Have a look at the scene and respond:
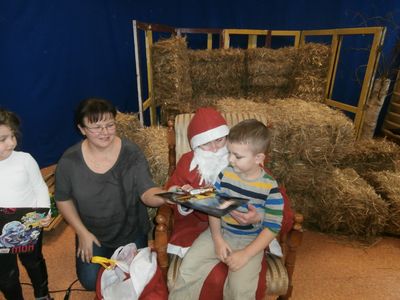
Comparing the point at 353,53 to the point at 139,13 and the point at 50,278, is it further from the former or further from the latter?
the point at 50,278

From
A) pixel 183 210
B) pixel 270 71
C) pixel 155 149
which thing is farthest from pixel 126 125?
pixel 270 71

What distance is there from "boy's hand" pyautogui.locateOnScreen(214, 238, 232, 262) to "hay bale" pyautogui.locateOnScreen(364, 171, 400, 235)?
7.91 feet

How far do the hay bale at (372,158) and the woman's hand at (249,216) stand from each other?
108 inches

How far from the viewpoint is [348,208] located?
316cm

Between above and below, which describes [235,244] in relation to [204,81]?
below

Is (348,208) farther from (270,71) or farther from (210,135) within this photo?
(270,71)

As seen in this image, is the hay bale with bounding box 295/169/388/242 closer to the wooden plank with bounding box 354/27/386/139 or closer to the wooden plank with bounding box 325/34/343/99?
the wooden plank with bounding box 354/27/386/139

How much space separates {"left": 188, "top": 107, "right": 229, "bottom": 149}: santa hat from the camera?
2049 millimetres

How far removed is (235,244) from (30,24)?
4.03m

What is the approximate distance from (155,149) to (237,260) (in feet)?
6.09

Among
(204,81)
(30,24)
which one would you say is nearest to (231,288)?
(30,24)

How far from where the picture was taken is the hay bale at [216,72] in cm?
554

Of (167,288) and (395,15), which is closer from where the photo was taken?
(167,288)

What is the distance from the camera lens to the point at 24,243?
5.67 feet
